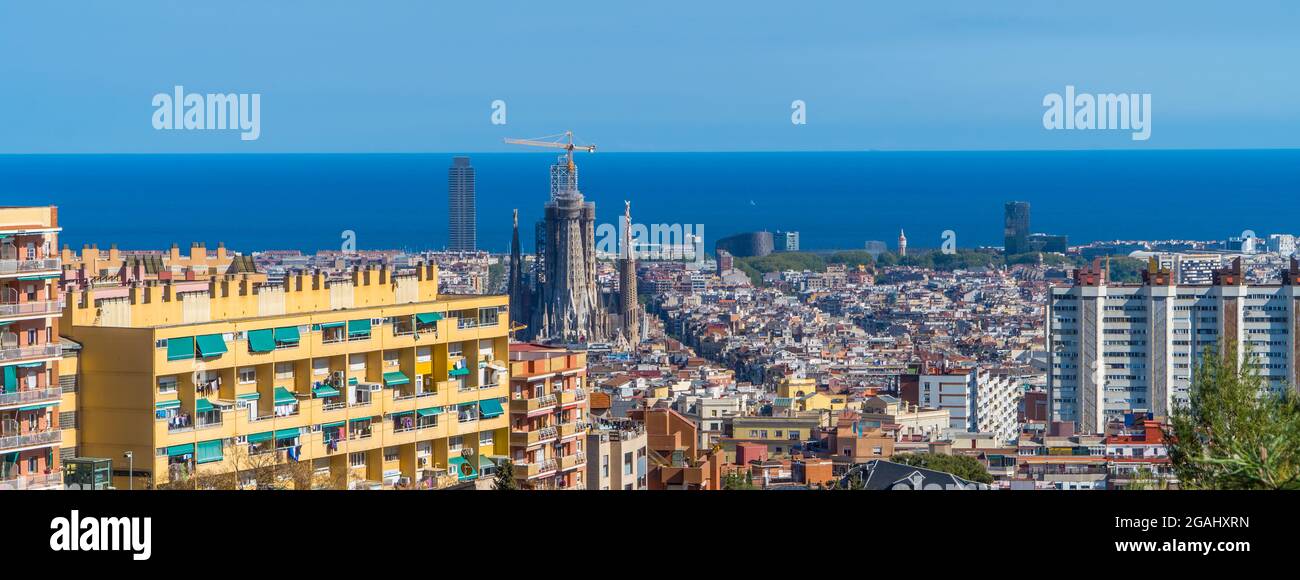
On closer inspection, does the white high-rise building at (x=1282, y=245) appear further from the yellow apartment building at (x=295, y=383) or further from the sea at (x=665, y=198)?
the yellow apartment building at (x=295, y=383)

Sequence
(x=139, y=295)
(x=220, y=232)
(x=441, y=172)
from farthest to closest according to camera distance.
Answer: (x=441, y=172) < (x=220, y=232) < (x=139, y=295)

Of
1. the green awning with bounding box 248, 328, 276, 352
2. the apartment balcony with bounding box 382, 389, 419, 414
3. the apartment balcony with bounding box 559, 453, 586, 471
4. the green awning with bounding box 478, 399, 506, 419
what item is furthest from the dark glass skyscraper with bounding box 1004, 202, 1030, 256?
the green awning with bounding box 248, 328, 276, 352

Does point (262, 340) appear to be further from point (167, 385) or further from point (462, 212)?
point (462, 212)

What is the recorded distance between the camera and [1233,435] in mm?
6586

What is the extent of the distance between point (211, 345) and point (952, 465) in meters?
11.3

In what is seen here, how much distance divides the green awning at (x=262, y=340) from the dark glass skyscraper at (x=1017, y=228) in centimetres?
7302

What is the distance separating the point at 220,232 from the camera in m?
70.7

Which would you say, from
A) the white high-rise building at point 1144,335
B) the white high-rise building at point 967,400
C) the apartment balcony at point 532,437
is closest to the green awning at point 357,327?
the apartment balcony at point 532,437

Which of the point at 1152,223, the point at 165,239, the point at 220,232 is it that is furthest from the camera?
the point at 1152,223
